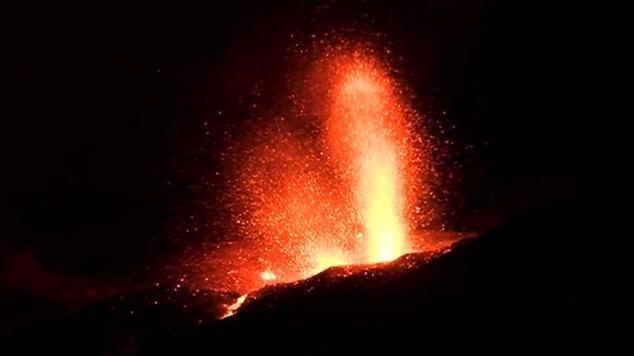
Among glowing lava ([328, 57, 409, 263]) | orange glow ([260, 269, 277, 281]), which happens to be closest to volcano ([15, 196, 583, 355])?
orange glow ([260, 269, 277, 281])

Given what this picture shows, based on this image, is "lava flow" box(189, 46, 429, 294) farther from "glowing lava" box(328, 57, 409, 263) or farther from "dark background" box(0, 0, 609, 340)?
"dark background" box(0, 0, 609, 340)

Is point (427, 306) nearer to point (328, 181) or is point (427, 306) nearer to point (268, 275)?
point (268, 275)

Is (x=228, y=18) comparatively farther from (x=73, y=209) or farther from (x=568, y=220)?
(x=568, y=220)

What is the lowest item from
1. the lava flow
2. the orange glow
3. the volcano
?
the volcano

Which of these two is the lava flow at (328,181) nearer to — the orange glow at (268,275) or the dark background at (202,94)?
the orange glow at (268,275)

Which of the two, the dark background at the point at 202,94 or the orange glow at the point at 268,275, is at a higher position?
the dark background at the point at 202,94

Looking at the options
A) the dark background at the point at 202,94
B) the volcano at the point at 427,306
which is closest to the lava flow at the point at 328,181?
the dark background at the point at 202,94

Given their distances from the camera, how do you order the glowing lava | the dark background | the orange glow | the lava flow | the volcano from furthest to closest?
1. the dark background
2. the glowing lava
3. the lava flow
4. the orange glow
5. the volcano

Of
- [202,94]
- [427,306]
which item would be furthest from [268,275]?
[202,94]
